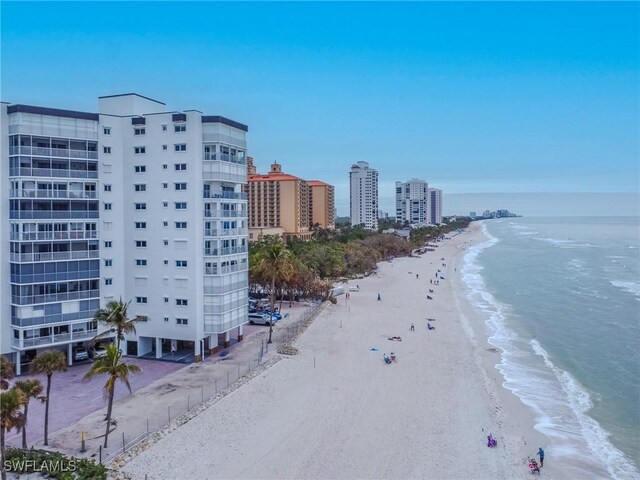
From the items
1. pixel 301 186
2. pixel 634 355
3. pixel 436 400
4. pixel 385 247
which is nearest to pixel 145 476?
pixel 436 400

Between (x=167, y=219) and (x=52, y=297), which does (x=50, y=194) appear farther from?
(x=167, y=219)

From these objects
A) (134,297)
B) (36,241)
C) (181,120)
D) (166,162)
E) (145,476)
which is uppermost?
(181,120)

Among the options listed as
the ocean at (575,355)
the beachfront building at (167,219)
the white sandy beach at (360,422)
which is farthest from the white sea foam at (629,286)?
the beachfront building at (167,219)

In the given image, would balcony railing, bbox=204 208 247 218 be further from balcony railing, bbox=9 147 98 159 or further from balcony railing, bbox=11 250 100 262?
balcony railing, bbox=9 147 98 159

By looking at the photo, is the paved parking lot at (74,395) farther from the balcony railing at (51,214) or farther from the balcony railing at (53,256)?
the balcony railing at (51,214)

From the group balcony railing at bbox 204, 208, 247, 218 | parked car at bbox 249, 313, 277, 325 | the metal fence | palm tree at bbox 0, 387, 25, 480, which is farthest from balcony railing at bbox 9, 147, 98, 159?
parked car at bbox 249, 313, 277, 325

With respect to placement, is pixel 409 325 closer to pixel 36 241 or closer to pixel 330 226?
pixel 36 241

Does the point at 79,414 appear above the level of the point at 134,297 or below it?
below

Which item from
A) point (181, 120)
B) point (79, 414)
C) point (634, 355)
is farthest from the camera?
point (634, 355)
